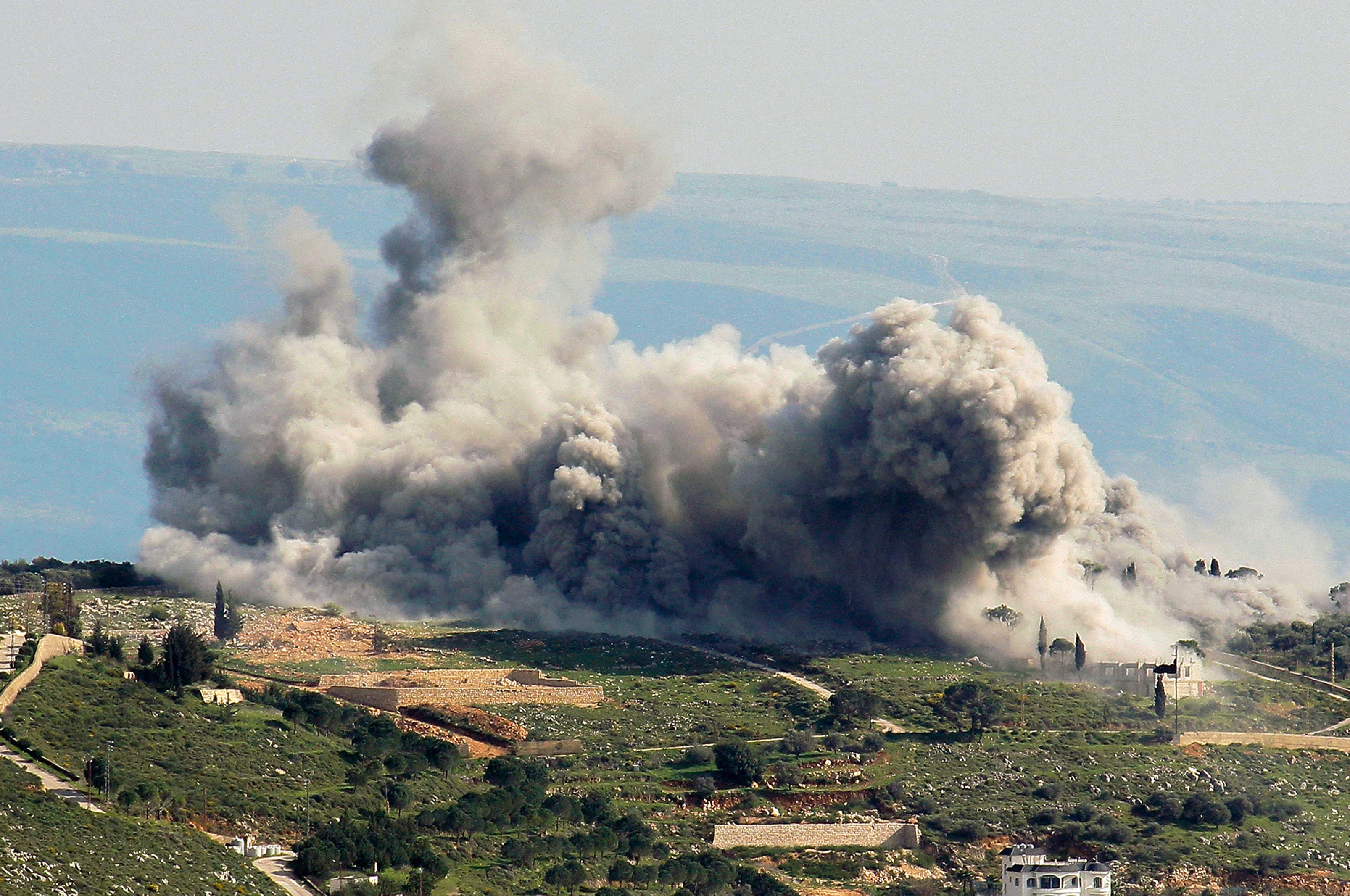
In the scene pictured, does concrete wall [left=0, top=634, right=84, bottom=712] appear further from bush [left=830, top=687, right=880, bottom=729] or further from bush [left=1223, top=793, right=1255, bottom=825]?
bush [left=1223, top=793, right=1255, bottom=825]

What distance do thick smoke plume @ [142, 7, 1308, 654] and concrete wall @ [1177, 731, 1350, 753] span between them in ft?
35.6

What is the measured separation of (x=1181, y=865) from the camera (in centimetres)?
6494

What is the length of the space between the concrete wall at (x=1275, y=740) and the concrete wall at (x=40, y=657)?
3267cm

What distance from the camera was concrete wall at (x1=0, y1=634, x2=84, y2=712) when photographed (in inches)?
2440

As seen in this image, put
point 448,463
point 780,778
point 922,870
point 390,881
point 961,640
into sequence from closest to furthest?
point 390,881 < point 922,870 < point 780,778 < point 961,640 < point 448,463

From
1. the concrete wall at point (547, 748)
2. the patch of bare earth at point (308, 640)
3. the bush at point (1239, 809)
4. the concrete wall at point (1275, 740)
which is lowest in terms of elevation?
the bush at point (1239, 809)

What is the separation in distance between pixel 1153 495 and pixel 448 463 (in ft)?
306

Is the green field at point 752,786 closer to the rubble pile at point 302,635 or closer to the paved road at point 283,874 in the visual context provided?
the paved road at point 283,874

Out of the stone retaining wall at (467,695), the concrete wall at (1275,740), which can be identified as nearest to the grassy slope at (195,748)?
the stone retaining wall at (467,695)

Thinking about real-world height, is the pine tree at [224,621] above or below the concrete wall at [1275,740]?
above

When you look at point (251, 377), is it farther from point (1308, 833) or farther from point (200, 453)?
point (1308, 833)

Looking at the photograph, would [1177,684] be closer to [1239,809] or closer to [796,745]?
[1239,809]

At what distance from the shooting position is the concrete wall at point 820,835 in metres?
65.1

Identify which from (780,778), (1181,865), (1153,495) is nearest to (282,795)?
(780,778)
